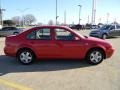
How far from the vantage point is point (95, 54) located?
9.94m

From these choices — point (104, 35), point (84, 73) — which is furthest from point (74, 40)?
point (104, 35)

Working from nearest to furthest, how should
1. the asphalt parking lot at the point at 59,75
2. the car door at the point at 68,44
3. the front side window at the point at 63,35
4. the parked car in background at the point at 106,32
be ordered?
the asphalt parking lot at the point at 59,75
the car door at the point at 68,44
the front side window at the point at 63,35
the parked car in background at the point at 106,32

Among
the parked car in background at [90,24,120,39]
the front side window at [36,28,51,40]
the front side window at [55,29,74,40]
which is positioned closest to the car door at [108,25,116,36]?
the parked car in background at [90,24,120,39]

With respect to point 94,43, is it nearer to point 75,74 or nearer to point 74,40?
point 74,40

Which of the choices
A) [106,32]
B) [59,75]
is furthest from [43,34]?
[106,32]

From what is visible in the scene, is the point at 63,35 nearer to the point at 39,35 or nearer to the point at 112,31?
the point at 39,35

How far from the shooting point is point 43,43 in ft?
31.9

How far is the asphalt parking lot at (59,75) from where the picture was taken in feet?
22.2

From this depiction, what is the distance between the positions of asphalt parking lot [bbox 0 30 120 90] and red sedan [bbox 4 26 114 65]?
358 mm

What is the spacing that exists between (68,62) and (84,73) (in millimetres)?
2110

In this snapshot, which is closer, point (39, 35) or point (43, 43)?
point (43, 43)

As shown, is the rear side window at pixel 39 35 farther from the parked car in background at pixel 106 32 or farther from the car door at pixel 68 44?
Result: the parked car in background at pixel 106 32

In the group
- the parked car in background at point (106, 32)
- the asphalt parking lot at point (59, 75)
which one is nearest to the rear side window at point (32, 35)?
the asphalt parking lot at point (59, 75)

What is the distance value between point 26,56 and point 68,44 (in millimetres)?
1695
